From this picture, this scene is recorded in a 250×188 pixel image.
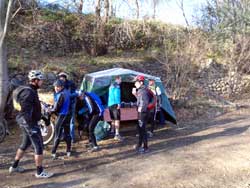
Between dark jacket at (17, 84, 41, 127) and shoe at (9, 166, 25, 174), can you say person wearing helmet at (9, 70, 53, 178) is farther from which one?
shoe at (9, 166, 25, 174)

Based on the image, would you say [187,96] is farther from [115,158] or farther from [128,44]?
[115,158]

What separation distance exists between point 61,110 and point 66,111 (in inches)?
4.2

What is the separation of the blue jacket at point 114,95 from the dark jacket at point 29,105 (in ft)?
10.6

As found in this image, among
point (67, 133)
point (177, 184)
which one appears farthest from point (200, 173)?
point (67, 133)

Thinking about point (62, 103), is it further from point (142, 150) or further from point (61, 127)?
point (142, 150)

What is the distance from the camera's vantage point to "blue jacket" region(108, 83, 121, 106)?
9.84 metres

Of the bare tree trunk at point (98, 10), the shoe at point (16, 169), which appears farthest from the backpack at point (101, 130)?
the bare tree trunk at point (98, 10)

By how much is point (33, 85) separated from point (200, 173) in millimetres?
3568

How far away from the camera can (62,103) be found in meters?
7.99

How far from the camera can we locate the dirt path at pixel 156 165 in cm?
697

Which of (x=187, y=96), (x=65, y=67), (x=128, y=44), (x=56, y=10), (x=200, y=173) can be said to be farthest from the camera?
(x=128, y=44)

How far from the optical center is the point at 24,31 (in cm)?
1576

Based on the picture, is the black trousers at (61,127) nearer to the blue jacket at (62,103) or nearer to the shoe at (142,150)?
the blue jacket at (62,103)

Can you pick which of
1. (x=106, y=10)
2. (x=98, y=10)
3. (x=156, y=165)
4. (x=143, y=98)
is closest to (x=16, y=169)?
(x=156, y=165)
